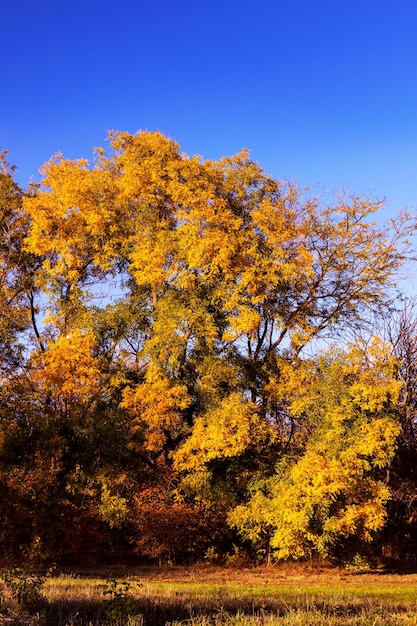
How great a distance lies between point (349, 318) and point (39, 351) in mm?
11940

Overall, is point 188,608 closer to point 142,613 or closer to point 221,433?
point 142,613

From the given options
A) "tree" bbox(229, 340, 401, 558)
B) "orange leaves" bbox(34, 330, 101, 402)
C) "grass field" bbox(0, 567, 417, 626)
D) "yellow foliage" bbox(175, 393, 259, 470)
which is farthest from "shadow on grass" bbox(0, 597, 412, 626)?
"orange leaves" bbox(34, 330, 101, 402)

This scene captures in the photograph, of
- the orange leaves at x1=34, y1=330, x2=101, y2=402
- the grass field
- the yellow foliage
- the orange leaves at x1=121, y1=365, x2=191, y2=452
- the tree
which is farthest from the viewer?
the orange leaves at x1=34, y1=330, x2=101, y2=402

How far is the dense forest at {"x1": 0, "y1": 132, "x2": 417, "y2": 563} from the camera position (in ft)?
64.4

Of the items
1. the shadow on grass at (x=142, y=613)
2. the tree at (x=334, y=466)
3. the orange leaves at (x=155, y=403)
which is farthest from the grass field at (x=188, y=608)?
the orange leaves at (x=155, y=403)

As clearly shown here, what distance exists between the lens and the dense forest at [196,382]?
19.6 metres

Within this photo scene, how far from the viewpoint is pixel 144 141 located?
81.2 feet

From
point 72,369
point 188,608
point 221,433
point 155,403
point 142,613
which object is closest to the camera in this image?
point 142,613

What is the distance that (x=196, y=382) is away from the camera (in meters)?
22.6

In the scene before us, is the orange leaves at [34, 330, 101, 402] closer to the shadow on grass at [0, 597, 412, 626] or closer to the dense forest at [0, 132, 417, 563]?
the dense forest at [0, 132, 417, 563]

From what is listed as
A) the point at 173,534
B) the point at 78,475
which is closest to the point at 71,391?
the point at 78,475

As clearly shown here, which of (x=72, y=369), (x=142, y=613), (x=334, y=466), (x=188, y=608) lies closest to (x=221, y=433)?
(x=334, y=466)

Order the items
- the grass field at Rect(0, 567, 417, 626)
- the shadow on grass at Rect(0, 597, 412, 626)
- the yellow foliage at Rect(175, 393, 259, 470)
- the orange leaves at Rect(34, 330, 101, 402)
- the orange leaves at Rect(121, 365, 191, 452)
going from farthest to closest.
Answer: the orange leaves at Rect(34, 330, 101, 402) < the orange leaves at Rect(121, 365, 191, 452) < the yellow foliage at Rect(175, 393, 259, 470) < the grass field at Rect(0, 567, 417, 626) < the shadow on grass at Rect(0, 597, 412, 626)

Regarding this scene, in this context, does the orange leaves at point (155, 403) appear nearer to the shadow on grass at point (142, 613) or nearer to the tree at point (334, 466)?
the tree at point (334, 466)
